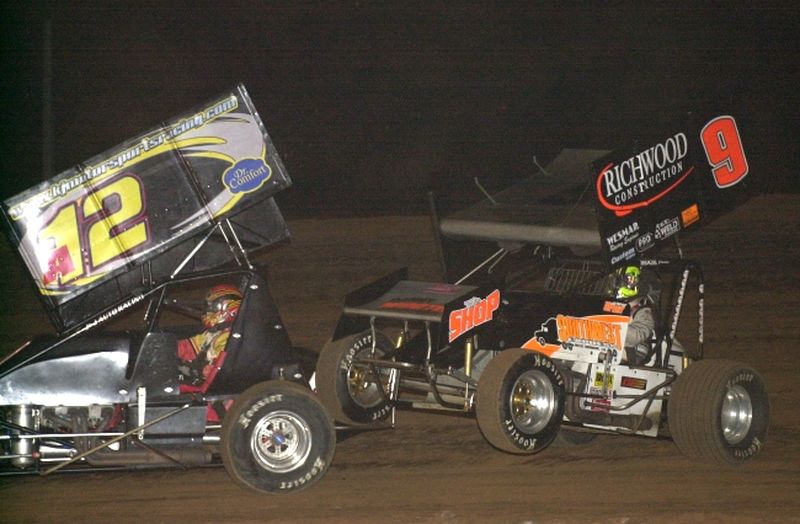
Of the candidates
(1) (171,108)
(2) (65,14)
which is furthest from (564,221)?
(2) (65,14)

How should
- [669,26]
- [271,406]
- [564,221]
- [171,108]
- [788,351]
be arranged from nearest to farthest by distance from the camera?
[271,406]
[564,221]
[788,351]
[171,108]
[669,26]

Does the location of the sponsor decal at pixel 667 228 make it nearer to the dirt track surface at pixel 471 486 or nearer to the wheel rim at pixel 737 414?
the wheel rim at pixel 737 414

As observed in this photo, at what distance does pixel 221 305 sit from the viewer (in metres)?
7.30

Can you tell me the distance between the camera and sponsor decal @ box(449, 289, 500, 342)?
22.3 ft

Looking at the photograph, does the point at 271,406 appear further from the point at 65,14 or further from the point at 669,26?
the point at 669,26

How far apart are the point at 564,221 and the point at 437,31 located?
9314 millimetres

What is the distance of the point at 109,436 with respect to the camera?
6.65 m

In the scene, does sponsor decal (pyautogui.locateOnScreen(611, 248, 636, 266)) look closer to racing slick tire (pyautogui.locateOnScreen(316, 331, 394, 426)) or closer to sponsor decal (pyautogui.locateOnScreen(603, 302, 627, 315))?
sponsor decal (pyautogui.locateOnScreen(603, 302, 627, 315))

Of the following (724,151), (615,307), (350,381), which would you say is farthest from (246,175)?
(724,151)

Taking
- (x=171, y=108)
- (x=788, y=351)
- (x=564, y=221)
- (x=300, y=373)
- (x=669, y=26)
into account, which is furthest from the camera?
(x=669, y=26)

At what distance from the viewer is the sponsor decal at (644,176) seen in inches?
277

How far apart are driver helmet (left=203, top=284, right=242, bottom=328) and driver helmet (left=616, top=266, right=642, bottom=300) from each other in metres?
2.46

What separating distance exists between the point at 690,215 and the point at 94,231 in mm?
3771

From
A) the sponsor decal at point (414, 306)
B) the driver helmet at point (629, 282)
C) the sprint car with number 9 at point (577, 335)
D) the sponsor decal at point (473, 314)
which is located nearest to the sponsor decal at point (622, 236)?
the sprint car with number 9 at point (577, 335)
